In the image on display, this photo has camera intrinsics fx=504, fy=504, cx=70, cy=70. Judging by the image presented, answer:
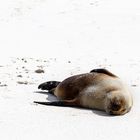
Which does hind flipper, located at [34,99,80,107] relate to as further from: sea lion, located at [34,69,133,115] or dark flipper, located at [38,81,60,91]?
dark flipper, located at [38,81,60,91]

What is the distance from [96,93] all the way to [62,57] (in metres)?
4.01

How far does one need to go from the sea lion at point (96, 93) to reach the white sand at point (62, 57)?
0.14m

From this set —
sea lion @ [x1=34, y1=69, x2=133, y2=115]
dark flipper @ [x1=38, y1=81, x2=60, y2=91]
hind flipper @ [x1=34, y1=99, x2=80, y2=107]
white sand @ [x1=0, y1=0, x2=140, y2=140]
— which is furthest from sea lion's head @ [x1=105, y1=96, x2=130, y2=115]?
dark flipper @ [x1=38, y1=81, x2=60, y2=91]

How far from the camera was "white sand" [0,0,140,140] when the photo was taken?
5.83 metres

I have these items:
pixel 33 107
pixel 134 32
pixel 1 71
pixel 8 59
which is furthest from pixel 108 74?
pixel 134 32

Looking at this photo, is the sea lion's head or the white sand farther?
the sea lion's head

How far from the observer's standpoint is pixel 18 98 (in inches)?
282

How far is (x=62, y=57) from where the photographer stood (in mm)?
10625

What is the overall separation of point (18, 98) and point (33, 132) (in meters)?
1.63

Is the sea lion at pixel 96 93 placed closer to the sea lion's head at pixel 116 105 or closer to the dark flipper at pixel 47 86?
the sea lion's head at pixel 116 105

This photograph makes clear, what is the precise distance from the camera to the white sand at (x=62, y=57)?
229 inches

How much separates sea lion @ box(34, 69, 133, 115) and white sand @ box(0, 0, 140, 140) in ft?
0.46

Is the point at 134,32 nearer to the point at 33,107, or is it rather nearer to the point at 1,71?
the point at 1,71

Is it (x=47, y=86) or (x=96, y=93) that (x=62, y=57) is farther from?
(x=96, y=93)
